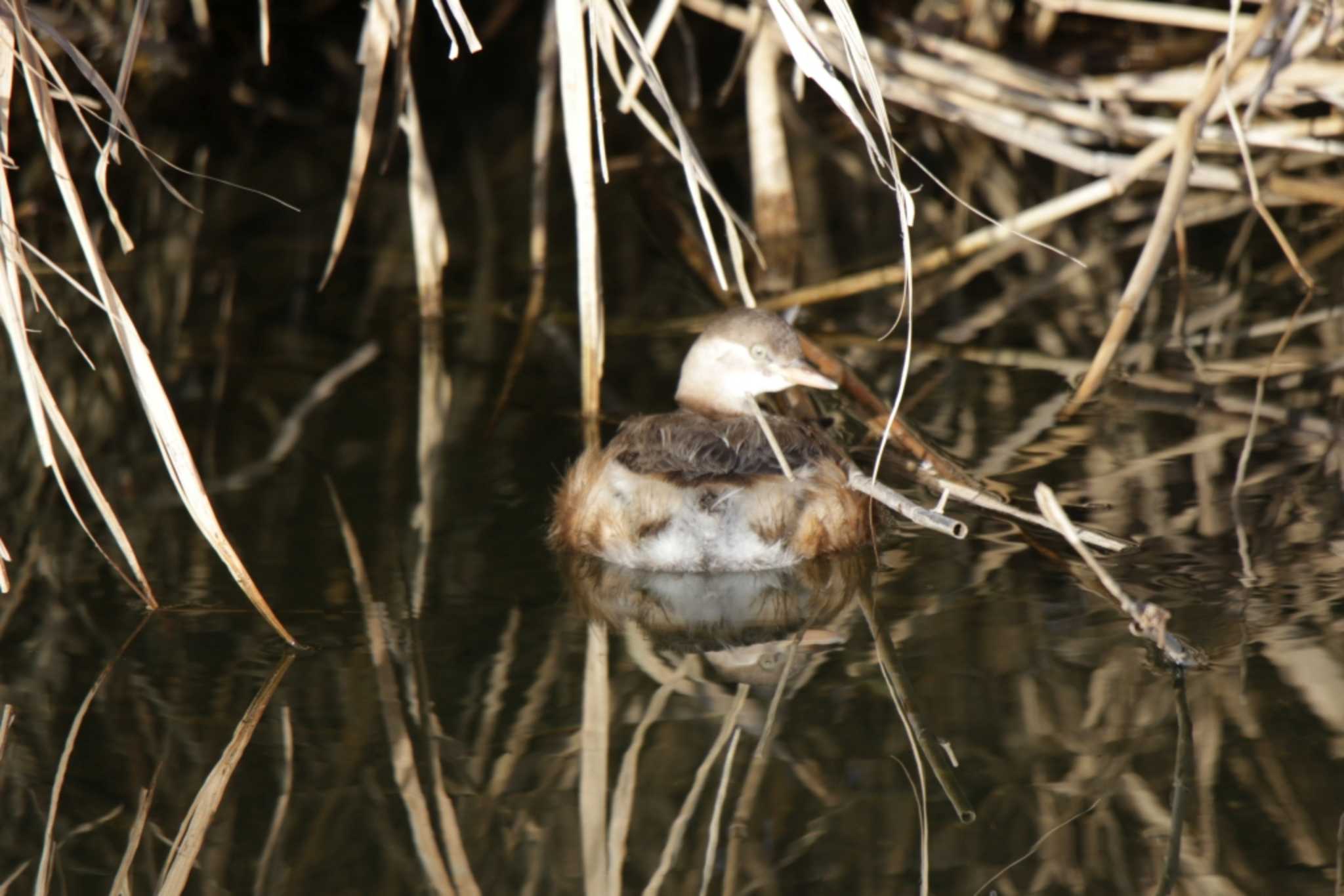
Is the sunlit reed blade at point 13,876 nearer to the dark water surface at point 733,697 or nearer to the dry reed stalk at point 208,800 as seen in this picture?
the dark water surface at point 733,697

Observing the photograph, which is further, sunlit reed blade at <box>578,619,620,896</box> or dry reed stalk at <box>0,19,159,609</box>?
dry reed stalk at <box>0,19,159,609</box>

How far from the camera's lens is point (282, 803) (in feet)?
10.6

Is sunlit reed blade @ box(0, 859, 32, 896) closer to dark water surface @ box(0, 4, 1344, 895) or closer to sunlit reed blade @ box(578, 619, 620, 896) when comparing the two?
dark water surface @ box(0, 4, 1344, 895)

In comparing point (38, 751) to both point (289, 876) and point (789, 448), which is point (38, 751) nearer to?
point (289, 876)

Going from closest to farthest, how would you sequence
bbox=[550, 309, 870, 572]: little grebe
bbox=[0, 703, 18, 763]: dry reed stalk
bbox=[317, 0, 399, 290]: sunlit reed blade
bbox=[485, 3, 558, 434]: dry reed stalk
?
bbox=[0, 703, 18, 763]: dry reed stalk < bbox=[550, 309, 870, 572]: little grebe < bbox=[317, 0, 399, 290]: sunlit reed blade < bbox=[485, 3, 558, 434]: dry reed stalk

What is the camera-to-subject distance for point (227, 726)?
3518 mm

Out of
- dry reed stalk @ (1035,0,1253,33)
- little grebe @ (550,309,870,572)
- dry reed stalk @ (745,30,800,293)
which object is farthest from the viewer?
dry reed stalk @ (745,30,800,293)

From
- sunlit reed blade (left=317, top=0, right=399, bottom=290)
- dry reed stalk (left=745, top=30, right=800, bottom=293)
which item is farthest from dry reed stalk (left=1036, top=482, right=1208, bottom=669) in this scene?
dry reed stalk (left=745, top=30, right=800, bottom=293)

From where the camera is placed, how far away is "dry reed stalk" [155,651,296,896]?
3.03 metres

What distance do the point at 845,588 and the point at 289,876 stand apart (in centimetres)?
160

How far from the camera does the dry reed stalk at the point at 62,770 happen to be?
304 cm

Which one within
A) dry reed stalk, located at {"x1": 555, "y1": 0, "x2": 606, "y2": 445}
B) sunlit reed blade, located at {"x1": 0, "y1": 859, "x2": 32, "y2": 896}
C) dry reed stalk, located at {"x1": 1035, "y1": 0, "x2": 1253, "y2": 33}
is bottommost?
sunlit reed blade, located at {"x1": 0, "y1": 859, "x2": 32, "y2": 896}

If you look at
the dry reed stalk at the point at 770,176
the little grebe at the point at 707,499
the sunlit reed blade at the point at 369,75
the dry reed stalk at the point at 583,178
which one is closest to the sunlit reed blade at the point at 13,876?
the little grebe at the point at 707,499

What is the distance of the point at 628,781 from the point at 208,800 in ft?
2.55
